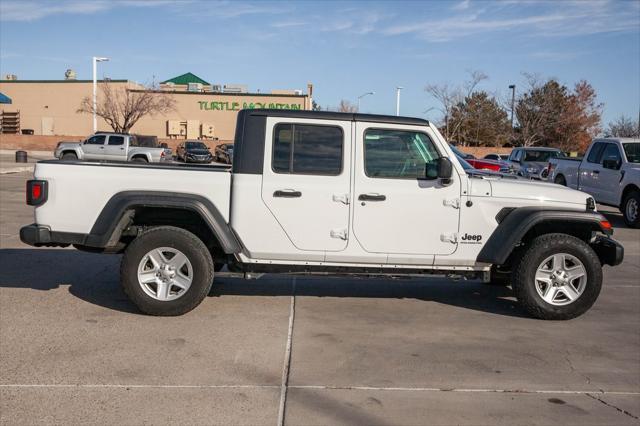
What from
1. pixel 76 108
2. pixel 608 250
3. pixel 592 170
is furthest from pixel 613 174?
pixel 76 108

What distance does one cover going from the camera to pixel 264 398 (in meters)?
4.41

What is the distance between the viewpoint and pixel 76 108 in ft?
212

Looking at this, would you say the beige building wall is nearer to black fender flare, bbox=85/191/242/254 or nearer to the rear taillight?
the rear taillight

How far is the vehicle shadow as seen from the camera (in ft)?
23.3

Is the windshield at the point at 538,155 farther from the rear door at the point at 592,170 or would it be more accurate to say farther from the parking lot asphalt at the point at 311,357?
the parking lot asphalt at the point at 311,357

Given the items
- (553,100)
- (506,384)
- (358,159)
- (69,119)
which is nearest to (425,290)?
(358,159)

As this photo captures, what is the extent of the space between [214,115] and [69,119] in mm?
14980

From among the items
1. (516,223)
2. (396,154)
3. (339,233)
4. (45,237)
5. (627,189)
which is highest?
(396,154)

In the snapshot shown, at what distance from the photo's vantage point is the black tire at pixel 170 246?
20.2 feet

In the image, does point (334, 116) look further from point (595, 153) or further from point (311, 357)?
point (595, 153)

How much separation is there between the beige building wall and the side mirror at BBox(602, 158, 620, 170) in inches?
2037

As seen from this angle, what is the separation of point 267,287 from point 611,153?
1121cm

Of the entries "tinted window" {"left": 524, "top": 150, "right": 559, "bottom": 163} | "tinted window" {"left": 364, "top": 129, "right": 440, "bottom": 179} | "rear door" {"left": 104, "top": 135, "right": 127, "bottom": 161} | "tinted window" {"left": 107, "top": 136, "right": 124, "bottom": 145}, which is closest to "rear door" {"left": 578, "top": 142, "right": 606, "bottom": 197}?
"tinted window" {"left": 524, "top": 150, "right": 559, "bottom": 163}

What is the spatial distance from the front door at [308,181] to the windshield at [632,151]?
11052 mm
